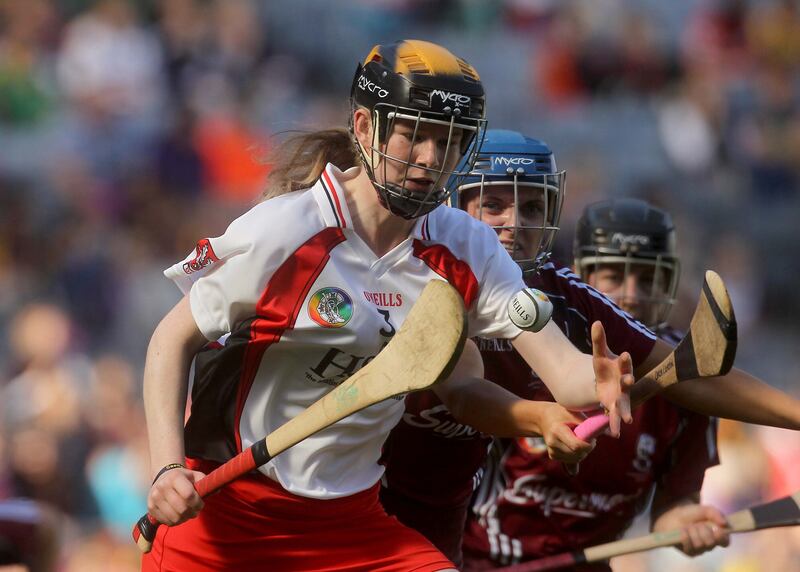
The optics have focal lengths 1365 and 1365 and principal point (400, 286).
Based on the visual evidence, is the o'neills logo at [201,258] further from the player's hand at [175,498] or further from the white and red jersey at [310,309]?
the player's hand at [175,498]

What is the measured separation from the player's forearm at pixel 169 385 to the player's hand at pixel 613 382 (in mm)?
867

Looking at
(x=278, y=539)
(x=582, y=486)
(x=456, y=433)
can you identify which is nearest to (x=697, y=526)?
(x=582, y=486)

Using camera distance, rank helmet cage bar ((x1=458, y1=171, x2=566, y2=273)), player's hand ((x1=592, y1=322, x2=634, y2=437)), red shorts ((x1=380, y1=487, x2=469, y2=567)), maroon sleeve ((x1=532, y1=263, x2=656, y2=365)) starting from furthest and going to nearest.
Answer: red shorts ((x1=380, y1=487, x2=469, y2=567))
helmet cage bar ((x1=458, y1=171, x2=566, y2=273))
maroon sleeve ((x1=532, y1=263, x2=656, y2=365))
player's hand ((x1=592, y1=322, x2=634, y2=437))

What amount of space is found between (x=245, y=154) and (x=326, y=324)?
18.7 feet

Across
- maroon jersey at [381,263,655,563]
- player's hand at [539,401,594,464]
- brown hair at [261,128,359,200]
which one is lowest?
maroon jersey at [381,263,655,563]

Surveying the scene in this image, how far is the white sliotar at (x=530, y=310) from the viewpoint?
2959 millimetres

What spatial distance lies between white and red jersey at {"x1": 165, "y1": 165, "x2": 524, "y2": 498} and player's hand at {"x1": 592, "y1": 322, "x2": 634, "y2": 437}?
38 centimetres

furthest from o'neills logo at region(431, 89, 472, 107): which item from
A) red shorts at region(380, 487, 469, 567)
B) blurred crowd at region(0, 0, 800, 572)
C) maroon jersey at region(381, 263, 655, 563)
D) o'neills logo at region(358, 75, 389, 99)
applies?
blurred crowd at region(0, 0, 800, 572)

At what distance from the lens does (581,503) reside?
4113 millimetres

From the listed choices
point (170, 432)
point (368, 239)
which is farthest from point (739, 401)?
point (170, 432)

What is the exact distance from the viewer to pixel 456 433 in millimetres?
3641

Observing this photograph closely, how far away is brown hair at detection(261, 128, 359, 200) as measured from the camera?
125 inches

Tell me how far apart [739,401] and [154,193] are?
5353mm

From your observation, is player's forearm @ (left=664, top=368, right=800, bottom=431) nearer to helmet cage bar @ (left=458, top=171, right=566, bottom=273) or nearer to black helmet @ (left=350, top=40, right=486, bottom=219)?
helmet cage bar @ (left=458, top=171, right=566, bottom=273)
